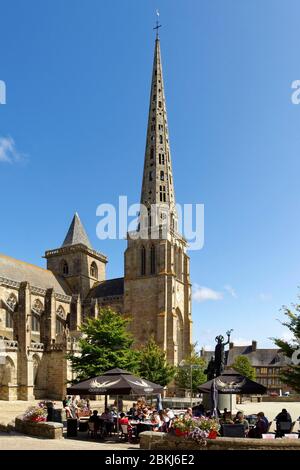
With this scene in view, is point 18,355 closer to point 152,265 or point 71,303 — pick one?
point 71,303

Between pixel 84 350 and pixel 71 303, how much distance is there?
90.3ft

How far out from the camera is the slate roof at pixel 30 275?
2255 inches

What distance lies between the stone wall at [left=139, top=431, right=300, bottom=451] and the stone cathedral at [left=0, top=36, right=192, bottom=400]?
33.5 m

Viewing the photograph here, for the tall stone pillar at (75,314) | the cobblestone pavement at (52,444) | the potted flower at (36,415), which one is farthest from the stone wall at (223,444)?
the tall stone pillar at (75,314)

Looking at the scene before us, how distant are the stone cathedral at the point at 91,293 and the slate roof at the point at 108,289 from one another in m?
0.17

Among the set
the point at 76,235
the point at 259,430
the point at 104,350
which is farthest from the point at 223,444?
the point at 76,235

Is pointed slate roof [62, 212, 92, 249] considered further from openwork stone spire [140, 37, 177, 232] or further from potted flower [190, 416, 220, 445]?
potted flower [190, 416, 220, 445]

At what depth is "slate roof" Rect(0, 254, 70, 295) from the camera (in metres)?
57.3

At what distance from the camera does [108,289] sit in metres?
66.1

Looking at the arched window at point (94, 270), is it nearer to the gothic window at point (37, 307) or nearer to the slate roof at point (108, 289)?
the slate roof at point (108, 289)

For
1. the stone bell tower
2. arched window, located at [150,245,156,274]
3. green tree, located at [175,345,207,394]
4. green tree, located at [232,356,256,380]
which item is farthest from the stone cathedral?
green tree, located at [232,356,256,380]

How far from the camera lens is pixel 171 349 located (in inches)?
2125

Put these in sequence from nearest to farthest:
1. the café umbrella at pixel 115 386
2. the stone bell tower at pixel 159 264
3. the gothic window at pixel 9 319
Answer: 1. the café umbrella at pixel 115 386
2. the gothic window at pixel 9 319
3. the stone bell tower at pixel 159 264
